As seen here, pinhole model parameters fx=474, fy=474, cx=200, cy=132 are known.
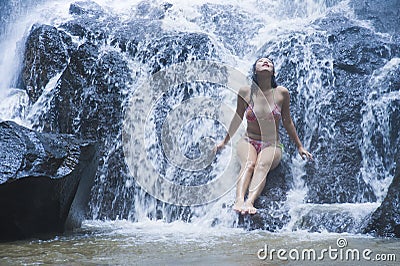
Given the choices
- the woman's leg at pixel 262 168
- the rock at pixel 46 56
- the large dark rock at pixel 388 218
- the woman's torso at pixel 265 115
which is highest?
the rock at pixel 46 56

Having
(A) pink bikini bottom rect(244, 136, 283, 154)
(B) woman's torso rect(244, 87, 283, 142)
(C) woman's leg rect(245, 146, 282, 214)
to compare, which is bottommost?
(C) woman's leg rect(245, 146, 282, 214)

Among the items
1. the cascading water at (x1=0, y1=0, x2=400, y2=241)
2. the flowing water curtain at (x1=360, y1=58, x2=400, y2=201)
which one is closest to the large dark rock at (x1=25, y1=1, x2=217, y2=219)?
the cascading water at (x1=0, y1=0, x2=400, y2=241)

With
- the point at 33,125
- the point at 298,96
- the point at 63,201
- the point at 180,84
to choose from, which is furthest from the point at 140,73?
the point at 63,201

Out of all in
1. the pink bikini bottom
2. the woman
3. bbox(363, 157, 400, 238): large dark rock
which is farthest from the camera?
the pink bikini bottom

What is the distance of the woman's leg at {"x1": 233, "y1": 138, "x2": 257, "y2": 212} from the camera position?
438 cm

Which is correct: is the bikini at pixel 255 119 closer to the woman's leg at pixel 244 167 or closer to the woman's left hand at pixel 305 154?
the woman's leg at pixel 244 167

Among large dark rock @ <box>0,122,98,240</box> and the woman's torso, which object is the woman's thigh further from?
large dark rock @ <box>0,122,98,240</box>

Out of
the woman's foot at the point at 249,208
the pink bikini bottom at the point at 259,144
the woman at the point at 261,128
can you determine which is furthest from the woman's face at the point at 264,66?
the woman's foot at the point at 249,208

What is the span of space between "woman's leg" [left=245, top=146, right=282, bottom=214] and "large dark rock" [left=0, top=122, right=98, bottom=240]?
1.59 m

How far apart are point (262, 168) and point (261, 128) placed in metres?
0.42

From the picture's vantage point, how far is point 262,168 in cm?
460

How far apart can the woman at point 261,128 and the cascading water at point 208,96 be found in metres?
0.30

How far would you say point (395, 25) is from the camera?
745 cm

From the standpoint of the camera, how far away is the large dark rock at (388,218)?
11.1ft
